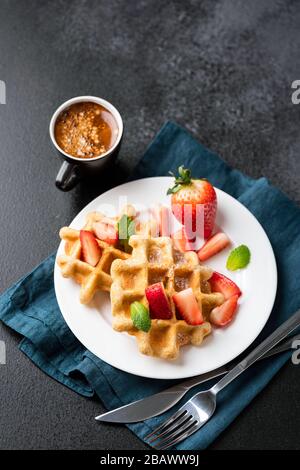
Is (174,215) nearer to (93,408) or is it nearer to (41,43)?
(93,408)

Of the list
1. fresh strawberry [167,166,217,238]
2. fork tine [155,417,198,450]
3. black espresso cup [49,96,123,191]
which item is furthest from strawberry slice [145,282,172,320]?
black espresso cup [49,96,123,191]

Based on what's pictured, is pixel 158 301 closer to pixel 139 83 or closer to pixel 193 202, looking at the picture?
pixel 193 202

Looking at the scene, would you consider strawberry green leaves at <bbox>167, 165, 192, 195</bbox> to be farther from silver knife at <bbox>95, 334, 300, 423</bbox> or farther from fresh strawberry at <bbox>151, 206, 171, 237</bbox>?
silver knife at <bbox>95, 334, 300, 423</bbox>

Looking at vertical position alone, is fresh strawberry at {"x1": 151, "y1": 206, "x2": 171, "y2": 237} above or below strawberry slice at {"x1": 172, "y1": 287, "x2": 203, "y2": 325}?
above

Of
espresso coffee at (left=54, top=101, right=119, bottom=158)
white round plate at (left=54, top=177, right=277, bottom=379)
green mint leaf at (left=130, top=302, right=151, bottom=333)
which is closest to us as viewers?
green mint leaf at (left=130, top=302, right=151, bottom=333)

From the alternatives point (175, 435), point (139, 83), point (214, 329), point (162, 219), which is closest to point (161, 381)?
point (175, 435)
